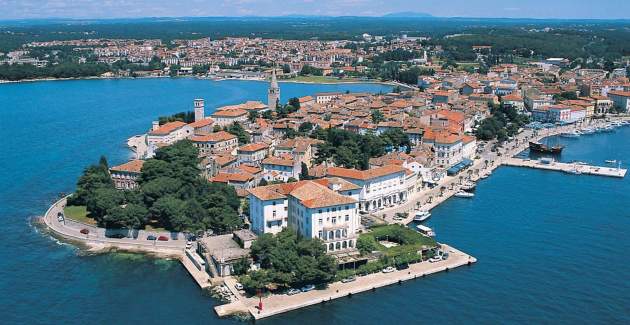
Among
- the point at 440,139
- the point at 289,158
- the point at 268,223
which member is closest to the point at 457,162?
the point at 440,139

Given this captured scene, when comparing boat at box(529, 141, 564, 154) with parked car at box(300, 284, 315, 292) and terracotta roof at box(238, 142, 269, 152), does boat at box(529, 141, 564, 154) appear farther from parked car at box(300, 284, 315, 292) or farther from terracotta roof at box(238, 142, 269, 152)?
parked car at box(300, 284, 315, 292)

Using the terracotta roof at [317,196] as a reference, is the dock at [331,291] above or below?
below

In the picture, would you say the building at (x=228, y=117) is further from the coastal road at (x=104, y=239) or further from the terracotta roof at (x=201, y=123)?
the coastal road at (x=104, y=239)

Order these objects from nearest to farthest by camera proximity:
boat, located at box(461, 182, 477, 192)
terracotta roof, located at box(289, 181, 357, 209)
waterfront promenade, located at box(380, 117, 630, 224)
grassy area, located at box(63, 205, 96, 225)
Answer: terracotta roof, located at box(289, 181, 357, 209), grassy area, located at box(63, 205, 96, 225), waterfront promenade, located at box(380, 117, 630, 224), boat, located at box(461, 182, 477, 192)

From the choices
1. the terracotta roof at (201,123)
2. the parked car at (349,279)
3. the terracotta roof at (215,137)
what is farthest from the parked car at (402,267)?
the terracotta roof at (201,123)

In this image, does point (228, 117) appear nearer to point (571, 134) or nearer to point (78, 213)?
point (78, 213)

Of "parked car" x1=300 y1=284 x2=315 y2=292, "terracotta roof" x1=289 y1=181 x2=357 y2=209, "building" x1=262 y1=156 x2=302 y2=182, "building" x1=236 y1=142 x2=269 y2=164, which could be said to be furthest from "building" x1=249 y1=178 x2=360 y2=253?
"building" x1=236 y1=142 x2=269 y2=164
